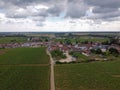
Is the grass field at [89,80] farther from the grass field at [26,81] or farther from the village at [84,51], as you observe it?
the village at [84,51]

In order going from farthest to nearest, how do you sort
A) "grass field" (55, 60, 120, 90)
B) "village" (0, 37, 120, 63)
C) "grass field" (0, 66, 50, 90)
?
"village" (0, 37, 120, 63)
"grass field" (55, 60, 120, 90)
"grass field" (0, 66, 50, 90)

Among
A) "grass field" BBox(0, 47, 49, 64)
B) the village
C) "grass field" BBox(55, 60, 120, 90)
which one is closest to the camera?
"grass field" BBox(55, 60, 120, 90)

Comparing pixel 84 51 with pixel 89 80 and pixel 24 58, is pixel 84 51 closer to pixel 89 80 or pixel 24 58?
pixel 24 58

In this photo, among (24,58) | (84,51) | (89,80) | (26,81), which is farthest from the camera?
(84,51)

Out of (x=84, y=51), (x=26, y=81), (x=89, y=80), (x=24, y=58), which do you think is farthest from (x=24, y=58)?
(x=89, y=80)

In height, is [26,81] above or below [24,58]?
above

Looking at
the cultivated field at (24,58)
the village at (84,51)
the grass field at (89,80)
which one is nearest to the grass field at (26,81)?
the grass field at (89,80)

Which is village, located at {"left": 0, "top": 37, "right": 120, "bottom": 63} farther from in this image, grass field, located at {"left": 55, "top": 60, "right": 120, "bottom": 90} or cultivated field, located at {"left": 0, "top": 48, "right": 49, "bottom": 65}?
grass field, located at {"left": 55, "top": 60, "right": 120, "bottom": 90}

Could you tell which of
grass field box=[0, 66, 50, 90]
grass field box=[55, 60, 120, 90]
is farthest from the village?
grass field box=[0, 66, 50, 90]

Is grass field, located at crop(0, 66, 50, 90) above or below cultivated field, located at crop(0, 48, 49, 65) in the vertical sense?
above

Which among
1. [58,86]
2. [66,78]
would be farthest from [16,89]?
[66,78]

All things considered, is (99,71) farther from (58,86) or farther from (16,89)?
(16,89)
